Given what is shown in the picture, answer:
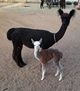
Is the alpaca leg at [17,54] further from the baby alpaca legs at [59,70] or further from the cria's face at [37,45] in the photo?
the baby alpaca legs at [59,70]

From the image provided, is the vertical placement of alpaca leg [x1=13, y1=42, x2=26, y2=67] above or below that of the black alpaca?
below

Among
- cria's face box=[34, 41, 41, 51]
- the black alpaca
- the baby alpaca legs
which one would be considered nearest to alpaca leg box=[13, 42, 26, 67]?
the black alpaca

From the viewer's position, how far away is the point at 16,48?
496 centimetres

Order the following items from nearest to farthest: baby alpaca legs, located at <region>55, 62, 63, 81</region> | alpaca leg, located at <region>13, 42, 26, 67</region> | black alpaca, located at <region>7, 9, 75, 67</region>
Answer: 1. baby alpaca legs, located at <region>55, 62, 63, 81</region>
2. black alpaca, located at <region>7, 9, 75, 67</region>
3. alpaca leg, located at <region>13, 42, 26, 67</region>

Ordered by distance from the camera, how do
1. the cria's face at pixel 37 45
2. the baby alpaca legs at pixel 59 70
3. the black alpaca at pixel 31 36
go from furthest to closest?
the black alpaca at pixel 31 36
the baby alpaca legs at pixel 59 70
the cria's face at pixel 37 45

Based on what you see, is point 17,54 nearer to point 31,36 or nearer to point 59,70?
point 31,36

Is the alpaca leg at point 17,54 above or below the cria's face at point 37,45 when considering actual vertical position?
below

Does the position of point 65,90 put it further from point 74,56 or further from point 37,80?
point 74,56

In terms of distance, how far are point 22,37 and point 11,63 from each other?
0.74 metres

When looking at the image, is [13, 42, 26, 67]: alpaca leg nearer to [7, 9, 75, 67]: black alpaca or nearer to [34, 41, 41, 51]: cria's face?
[7, 9, 75, 67]: black alpaca

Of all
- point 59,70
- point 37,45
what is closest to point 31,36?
point 37,45

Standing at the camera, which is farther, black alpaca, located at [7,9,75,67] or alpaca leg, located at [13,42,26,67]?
alpaca leg, located at [13,42,26,67]

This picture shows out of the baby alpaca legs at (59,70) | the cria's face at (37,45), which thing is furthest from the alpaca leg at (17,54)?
the baby alpaca legs at (59,70)

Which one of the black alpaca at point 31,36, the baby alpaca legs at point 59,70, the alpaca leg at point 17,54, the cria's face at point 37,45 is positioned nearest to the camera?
the cria's face at point 37,45
